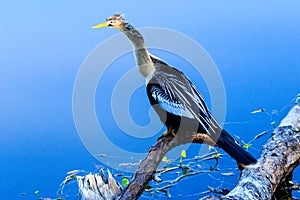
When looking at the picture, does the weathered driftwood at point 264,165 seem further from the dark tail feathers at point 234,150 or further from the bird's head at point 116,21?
the bird's head at point 116,21

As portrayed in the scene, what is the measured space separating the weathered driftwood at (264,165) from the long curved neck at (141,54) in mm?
272

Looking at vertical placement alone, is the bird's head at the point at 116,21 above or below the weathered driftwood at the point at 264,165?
above

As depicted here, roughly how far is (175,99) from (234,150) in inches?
11.1

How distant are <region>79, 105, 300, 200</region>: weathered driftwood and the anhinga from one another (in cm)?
6

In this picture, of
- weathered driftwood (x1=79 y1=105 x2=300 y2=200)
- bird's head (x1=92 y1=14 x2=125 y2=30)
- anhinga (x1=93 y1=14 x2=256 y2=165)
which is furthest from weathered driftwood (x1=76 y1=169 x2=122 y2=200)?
bird's head (x1=92 y1=14 x2=125 y2=30)

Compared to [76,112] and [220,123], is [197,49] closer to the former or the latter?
[220,123]

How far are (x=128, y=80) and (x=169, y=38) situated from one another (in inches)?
8.7

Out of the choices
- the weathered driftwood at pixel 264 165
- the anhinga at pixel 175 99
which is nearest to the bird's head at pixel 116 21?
the anhinga at pixel 175 99

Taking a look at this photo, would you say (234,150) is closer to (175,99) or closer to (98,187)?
(175,99)

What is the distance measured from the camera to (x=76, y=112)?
1811mm

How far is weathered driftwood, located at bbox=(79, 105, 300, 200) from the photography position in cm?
173

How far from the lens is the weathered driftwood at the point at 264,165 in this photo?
1732mm

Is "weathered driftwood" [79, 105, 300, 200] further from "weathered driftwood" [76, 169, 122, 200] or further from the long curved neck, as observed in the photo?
the long curved neck

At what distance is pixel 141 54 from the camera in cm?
188
